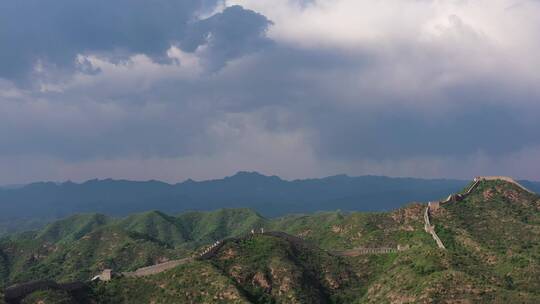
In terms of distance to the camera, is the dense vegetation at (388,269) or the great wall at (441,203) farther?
the great wall at (441,203)

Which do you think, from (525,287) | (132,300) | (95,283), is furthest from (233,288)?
(525,287)

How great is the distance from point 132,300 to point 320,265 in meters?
40.8

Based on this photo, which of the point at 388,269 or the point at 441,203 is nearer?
the point at 388,269

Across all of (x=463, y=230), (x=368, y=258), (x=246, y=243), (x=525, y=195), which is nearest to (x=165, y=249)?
(x=246, y=243)

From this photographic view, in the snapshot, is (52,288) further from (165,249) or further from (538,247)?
(538,247)

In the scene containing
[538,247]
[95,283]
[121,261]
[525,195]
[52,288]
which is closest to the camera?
[52,288]

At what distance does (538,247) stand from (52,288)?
99.3m

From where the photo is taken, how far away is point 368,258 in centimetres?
14200

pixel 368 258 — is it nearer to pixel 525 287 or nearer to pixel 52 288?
pixel 525 287

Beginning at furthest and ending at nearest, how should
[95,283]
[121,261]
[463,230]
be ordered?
[121,261], [463,230], [95,283]

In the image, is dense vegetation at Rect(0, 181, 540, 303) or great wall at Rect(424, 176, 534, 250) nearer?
dense vegetation at Rect(0, 181, 540, 303)

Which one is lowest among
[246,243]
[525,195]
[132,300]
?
[132,300]

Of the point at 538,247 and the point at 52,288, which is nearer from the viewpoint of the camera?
the point at 52,288

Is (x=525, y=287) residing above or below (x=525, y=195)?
below
